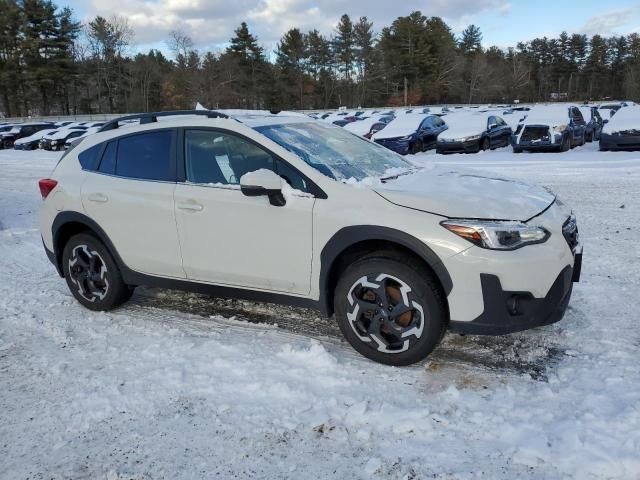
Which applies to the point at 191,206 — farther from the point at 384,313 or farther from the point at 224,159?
the point at 384,313

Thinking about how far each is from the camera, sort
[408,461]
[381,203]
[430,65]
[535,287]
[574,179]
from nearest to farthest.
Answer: [408,461], [535,287], [381,203], [574,179], [430,65]

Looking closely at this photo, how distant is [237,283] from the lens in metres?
3.93

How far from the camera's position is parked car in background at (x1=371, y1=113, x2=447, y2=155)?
1831 cm

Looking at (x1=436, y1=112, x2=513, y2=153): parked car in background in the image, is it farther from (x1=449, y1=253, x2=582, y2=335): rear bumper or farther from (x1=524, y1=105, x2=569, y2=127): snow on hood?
(x1=449, y1=253, x2=582, y2=335): rear bumper

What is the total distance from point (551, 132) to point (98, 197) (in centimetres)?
1496

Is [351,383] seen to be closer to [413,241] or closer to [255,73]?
[413,241]

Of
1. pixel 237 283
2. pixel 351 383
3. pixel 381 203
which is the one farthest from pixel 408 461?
pixel 237 283

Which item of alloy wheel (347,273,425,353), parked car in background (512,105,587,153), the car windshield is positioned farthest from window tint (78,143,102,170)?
parked car in background (512,105,587,153)

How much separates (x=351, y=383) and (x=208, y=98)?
2461 inches

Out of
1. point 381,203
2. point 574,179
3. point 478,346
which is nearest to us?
point 381,203

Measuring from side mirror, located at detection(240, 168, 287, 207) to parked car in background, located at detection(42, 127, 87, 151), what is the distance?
28001mm

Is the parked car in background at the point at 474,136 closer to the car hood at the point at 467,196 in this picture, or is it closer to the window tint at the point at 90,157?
the car hood at the point at 467,196

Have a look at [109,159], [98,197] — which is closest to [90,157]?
[109,159]

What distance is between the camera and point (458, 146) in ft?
58.7
